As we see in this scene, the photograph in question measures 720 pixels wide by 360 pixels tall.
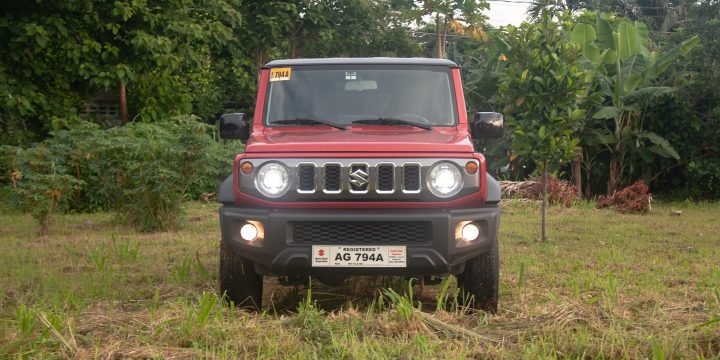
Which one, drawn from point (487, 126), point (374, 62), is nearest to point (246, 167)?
point (374, 62)

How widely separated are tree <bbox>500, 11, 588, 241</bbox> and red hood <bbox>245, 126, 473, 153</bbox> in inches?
170

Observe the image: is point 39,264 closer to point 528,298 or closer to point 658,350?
point 528,298

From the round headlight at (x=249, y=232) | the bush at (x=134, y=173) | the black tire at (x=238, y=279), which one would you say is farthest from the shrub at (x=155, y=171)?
the round headlight at (x=249, y=232)

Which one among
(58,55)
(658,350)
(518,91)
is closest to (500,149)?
(518,91)

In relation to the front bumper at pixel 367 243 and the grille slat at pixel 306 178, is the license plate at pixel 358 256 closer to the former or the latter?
the front bumper at pixel 367 243

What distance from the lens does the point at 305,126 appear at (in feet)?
21.3

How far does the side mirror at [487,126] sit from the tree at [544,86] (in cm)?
388

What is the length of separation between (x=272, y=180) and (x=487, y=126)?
1912 mm

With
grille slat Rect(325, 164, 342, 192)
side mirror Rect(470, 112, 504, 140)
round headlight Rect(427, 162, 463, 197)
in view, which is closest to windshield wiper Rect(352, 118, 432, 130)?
side mirror Rect(470, 112, 504, 140)

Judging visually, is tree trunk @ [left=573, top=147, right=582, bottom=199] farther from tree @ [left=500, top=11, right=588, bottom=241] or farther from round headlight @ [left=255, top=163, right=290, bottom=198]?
round headlight @ [left=255, top=163, right=290, bottom=198]

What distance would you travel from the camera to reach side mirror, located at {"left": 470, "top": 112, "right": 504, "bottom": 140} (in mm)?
6617

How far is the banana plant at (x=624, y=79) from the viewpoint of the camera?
54.6 feet

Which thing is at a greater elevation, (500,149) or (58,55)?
(58,55)

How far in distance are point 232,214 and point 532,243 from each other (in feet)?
19.0
